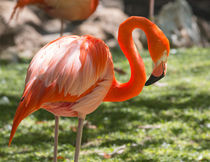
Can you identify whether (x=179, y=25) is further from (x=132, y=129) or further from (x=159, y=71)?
(x=159, y=71)

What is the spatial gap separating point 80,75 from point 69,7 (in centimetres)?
286

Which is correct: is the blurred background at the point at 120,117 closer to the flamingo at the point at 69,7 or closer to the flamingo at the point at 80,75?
the flamingo at the point at 80,75

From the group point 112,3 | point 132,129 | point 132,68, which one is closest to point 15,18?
point 112,3

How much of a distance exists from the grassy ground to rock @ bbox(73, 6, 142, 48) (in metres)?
3.45

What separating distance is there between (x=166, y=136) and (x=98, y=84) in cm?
175

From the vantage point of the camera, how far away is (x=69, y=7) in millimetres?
4910

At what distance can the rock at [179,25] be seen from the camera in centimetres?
961

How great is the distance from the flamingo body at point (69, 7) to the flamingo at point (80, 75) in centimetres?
234

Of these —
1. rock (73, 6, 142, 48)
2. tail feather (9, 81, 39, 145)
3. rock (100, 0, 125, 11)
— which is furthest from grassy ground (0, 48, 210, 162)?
rock (100, 0, 125, 11)

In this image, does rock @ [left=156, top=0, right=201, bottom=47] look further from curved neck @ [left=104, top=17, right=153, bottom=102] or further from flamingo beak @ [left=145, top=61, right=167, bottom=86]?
flamingo beak @ [left=145, top=61, right=167, bottom=86]

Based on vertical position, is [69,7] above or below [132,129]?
above

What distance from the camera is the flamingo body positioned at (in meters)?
4.83

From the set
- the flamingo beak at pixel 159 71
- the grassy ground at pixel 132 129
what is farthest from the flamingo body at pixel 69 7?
the flamingo beak at pixel 159 71

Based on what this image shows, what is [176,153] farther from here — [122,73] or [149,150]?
[122,73]
